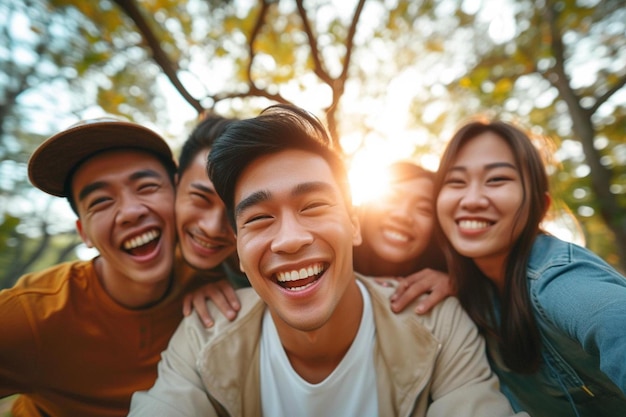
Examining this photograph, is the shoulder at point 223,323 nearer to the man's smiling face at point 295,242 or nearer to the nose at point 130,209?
the man's smiling face at point 295,242

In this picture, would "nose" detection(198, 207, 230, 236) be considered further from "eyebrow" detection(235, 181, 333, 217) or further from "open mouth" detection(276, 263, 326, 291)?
"open mouth" detection(276, 263, 326, 291)

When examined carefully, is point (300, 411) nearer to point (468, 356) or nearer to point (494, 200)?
point (468, 356)

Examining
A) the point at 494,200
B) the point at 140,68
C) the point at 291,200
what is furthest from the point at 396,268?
the point at 140,68

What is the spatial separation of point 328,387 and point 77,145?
2.06 metres

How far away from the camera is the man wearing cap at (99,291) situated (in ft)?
6.90

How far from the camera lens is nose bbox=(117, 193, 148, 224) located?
2.11m

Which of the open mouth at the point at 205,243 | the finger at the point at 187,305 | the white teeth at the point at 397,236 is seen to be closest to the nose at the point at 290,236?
the open mouth at the point at 205,243

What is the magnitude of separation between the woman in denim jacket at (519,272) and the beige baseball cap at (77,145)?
203cm

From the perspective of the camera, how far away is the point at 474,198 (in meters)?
2.07

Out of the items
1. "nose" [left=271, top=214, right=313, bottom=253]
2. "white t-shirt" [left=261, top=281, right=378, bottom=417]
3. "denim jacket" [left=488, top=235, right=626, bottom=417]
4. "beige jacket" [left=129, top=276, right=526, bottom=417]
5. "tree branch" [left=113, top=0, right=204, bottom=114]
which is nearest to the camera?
"denim jacket" [left=488, top=235, right=626, bottom=417]

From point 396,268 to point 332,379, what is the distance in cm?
131

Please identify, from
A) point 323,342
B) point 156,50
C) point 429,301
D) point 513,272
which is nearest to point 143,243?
point 323,342

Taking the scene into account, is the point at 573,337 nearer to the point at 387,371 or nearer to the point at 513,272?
the point at 513,272

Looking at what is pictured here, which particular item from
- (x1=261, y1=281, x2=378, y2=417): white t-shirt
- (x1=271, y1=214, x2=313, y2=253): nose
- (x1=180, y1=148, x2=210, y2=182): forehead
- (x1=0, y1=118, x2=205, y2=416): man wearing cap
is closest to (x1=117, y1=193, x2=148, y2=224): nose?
(x1=0, y1=118, x2=205, y2=416): man wearing cap
